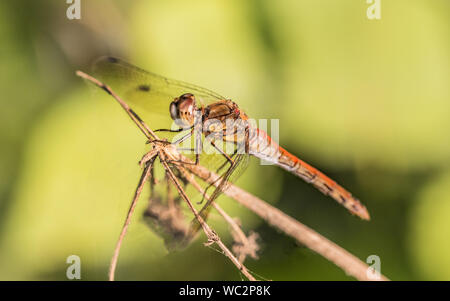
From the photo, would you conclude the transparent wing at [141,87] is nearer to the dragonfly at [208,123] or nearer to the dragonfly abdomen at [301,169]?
the dragonfly at [208,123]

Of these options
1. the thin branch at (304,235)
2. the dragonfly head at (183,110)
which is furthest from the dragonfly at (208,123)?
the thin branch at (304,235)

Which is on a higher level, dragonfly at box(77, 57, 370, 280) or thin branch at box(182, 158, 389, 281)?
dragonfly at box(77, 57, 370, 280)

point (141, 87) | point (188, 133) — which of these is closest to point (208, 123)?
point (188, 133)

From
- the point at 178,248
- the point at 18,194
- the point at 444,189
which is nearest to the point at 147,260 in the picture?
the point at 178,248

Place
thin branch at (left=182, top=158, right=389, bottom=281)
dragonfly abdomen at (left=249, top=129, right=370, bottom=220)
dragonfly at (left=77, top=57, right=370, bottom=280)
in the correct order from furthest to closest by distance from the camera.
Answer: dragonfly abdomen at (left=249, top=129, right=370, bottom=220) → thin branch at (left=182, top=158, right=389, bottom=281) → dragonfly at (left=77, top=57, right=370, bottom=280)

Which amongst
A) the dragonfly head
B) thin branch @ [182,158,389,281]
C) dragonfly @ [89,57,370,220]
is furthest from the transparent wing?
thin branch @ [182,158,389,281]

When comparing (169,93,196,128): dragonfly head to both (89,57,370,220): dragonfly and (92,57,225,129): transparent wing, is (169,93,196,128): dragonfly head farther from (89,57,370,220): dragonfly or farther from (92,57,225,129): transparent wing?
(92,57,225,129): transparent wing

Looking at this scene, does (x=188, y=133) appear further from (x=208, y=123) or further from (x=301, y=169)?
(x=301, y=169)

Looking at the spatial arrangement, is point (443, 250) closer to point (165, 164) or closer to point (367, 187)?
point (367, 187)
